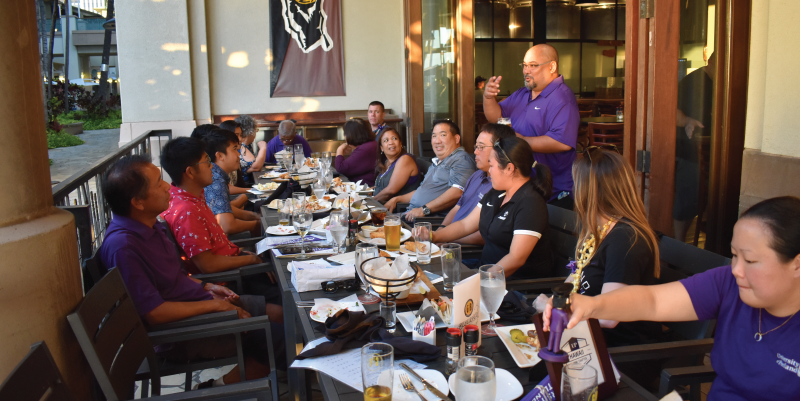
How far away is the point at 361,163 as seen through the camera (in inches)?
219

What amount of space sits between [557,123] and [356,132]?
228 centimetres

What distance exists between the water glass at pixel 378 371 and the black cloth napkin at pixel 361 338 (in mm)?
247

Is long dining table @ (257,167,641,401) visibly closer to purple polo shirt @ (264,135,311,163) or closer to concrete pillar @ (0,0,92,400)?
concrete pillar @ (0,0,92,400)

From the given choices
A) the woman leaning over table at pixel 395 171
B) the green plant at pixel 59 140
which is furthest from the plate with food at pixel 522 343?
the green plant at pixel 59 140

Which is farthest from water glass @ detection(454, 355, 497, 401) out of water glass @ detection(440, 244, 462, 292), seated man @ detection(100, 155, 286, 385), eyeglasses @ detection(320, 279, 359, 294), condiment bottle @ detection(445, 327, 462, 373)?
seated man @ detection(100, 155, 286, 385)

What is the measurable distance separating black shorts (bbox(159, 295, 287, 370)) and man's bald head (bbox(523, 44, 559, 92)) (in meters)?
2.34

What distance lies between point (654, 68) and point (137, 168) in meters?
2.55

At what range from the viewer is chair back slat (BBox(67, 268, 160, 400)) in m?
A: 1.58

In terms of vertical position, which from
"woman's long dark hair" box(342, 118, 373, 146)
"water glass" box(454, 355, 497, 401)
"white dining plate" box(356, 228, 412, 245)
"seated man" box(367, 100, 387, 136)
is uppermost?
"seated man" box(367, 100, 387, 136)

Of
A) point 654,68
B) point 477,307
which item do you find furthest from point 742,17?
point 477,307

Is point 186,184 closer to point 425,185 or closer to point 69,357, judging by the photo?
point 69,357

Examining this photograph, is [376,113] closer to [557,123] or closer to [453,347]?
[557,123]

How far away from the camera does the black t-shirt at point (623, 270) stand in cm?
191

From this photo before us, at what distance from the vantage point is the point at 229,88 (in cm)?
830
